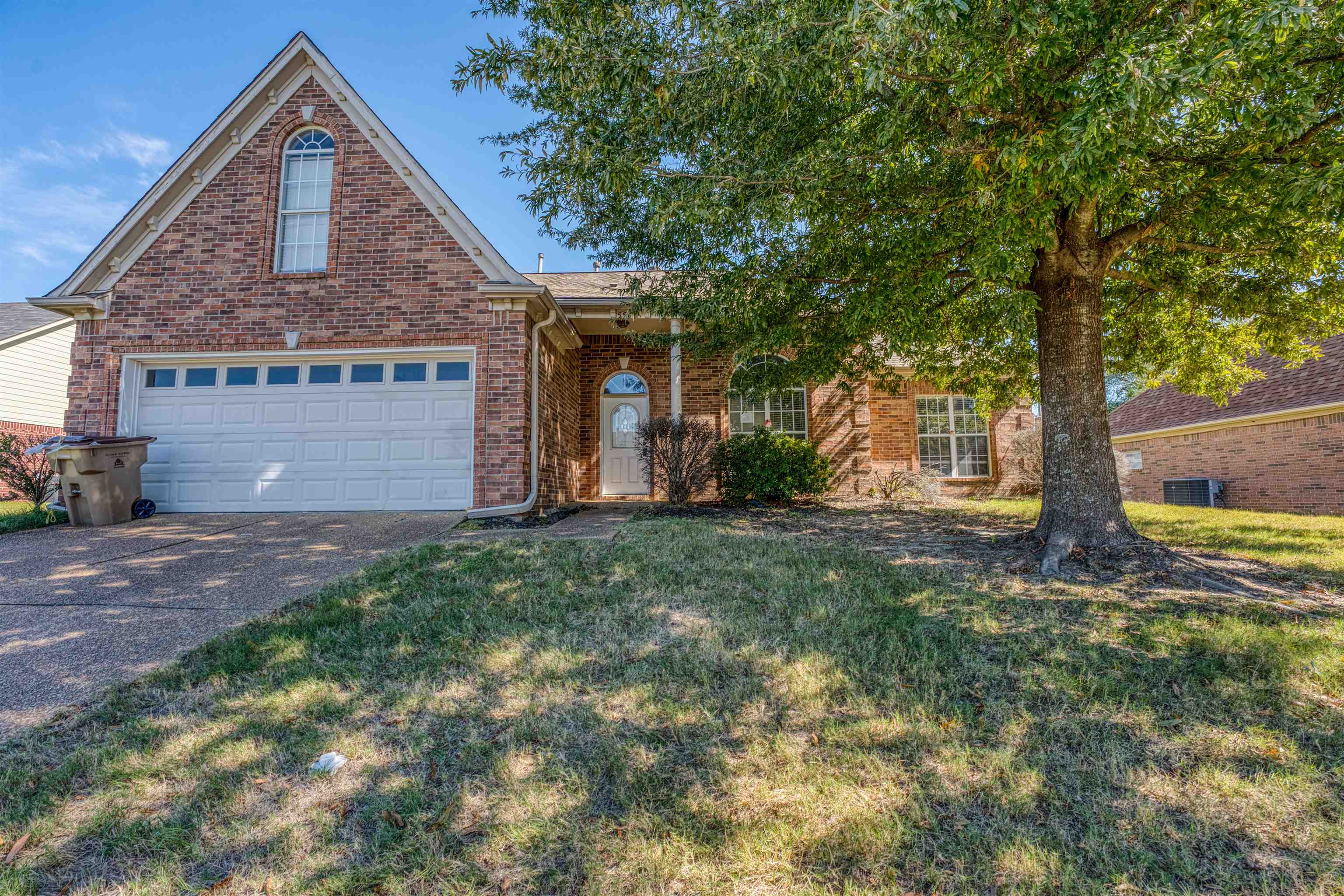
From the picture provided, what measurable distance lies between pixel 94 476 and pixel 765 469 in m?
9.19

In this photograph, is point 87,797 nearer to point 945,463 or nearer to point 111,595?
point 111,595

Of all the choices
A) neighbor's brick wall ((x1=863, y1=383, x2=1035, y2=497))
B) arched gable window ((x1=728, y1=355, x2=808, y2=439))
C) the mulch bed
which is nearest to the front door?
arched gable window ((x1=728, y1=355, x2=808, y2=439))

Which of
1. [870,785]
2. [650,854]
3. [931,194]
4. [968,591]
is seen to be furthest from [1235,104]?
[650,854]

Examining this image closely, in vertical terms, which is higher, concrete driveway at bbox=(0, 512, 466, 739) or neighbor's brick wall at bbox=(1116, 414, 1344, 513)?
neighbor's brick wall at bbox=(1116, 414, 1344, 513)

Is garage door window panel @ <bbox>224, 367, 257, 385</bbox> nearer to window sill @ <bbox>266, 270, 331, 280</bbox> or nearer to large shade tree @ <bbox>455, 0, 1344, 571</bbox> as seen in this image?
window sill @ <bbox>266, 270, 331, 280</bbox>

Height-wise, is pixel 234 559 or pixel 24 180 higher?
pixel 24 180

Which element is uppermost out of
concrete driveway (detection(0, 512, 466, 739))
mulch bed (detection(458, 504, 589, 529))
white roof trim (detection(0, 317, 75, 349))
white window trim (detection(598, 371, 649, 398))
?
white roof trim (detection(0, 317, 75, 349))

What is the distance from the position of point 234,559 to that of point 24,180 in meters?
22.0

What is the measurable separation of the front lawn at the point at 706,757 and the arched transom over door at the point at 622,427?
332 inches

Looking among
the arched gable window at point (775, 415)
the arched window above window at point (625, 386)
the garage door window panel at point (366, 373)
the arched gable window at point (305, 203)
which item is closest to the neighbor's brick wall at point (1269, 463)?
the arched gable window at point (775, 415)

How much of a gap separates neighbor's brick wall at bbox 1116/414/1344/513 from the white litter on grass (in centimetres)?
1836

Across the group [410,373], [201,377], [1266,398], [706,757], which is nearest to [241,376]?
[201,377]

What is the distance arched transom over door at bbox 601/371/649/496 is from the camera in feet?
41.7

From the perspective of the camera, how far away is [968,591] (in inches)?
185
